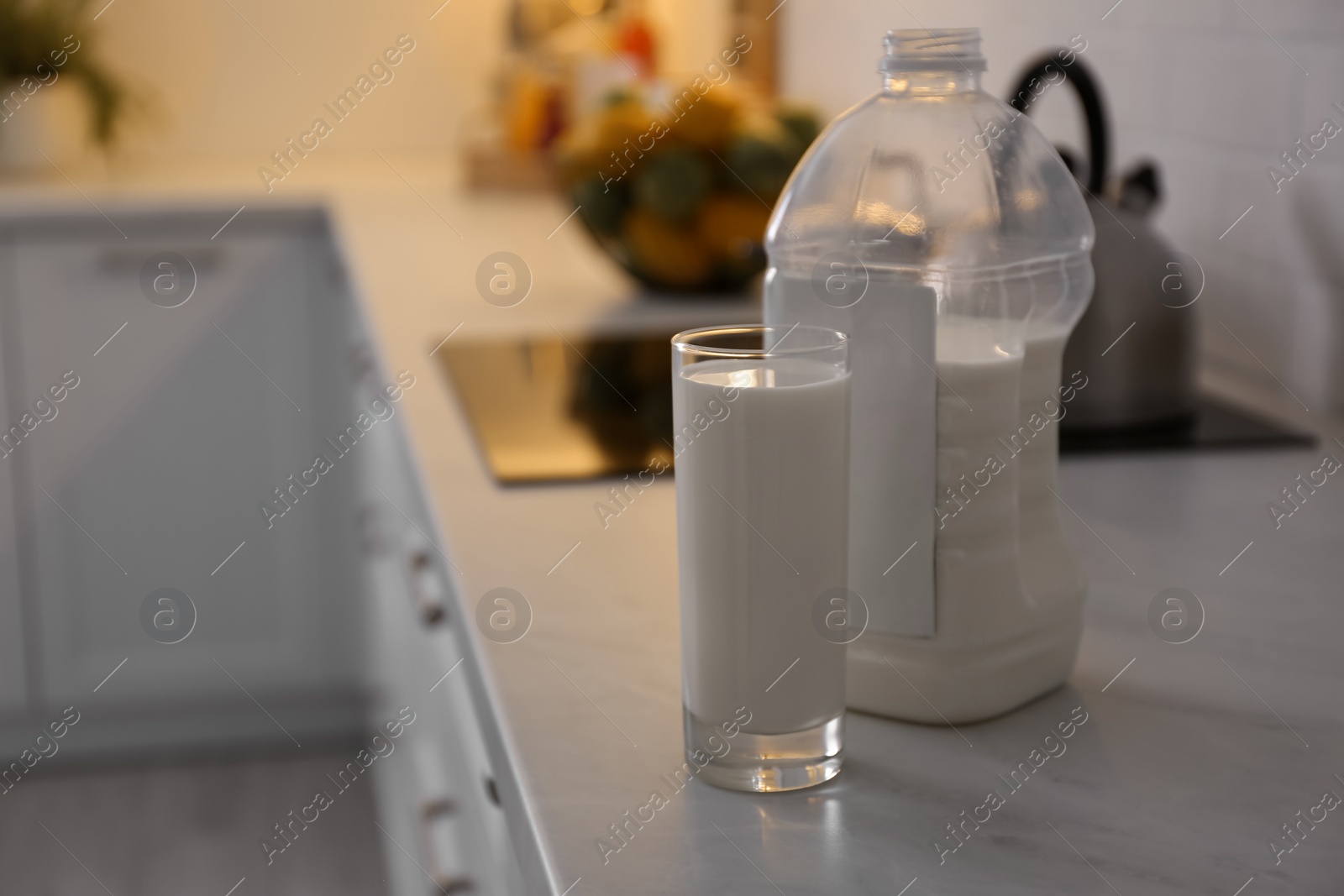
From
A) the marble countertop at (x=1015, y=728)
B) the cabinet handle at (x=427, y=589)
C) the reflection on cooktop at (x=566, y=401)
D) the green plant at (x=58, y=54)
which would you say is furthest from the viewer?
the green plant at (x=58, y=54)

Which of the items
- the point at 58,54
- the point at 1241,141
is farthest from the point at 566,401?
the point at 58,54

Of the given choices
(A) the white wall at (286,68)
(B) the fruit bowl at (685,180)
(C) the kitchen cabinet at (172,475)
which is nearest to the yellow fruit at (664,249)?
(B) the fruit bowl at (685,180)

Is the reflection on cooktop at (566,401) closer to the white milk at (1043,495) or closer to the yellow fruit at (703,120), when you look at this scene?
the yellow fruit at (703,120)

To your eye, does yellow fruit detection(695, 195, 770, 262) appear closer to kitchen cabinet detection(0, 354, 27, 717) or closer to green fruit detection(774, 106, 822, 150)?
green fruit detection(774, 106, 822, 150)

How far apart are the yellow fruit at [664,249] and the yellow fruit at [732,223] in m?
0.02

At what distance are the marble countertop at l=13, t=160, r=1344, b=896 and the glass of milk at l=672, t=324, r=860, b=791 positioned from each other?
2cm

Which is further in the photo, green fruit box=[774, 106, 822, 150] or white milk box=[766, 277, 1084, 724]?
green fruit box=[774, 106, 822, 150]

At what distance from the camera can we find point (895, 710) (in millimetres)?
568

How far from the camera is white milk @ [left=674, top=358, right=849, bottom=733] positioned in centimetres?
49

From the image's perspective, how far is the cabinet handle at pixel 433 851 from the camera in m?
0.90

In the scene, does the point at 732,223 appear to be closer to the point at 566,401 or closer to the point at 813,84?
the point at 566,401

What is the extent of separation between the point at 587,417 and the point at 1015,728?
61cm

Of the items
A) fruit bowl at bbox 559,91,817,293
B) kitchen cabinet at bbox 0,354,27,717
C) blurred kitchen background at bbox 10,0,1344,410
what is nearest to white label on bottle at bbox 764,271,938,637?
blurred kitchen background at bbox 10,0,1344,410

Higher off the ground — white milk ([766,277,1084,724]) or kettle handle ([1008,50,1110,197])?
kettle handle ([1008,50,1110,197])
